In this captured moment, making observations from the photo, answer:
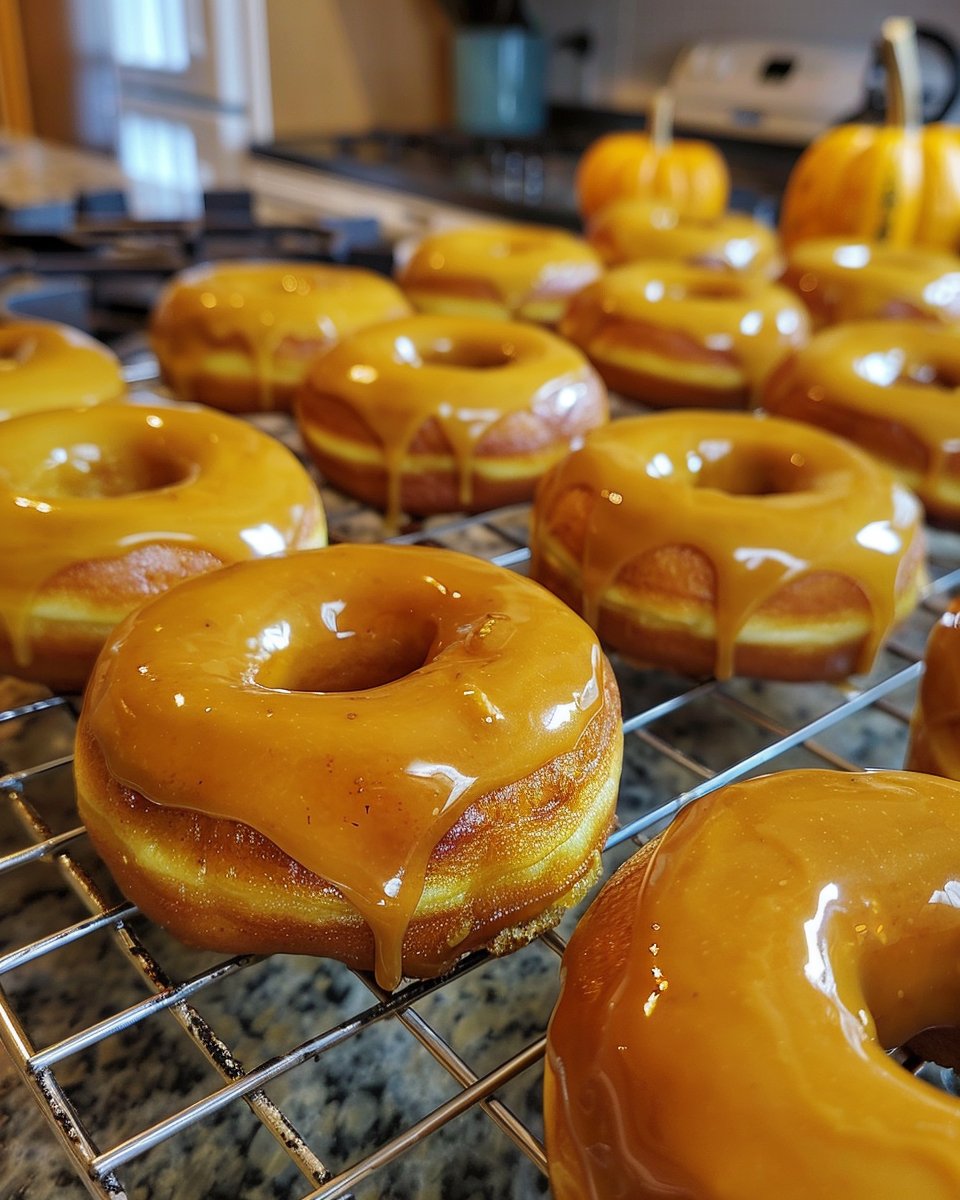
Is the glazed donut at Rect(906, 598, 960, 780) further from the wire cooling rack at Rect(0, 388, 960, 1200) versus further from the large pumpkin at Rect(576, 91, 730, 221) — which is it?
the large pumpkin at Rect(576, 91, 730, 221)

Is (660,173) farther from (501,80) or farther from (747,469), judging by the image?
(501,80)

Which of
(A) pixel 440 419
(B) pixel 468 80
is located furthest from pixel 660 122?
(B) pixel 468 80

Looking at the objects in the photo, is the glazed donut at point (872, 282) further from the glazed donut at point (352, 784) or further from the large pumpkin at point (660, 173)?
the glazed donut at point (352, 784)

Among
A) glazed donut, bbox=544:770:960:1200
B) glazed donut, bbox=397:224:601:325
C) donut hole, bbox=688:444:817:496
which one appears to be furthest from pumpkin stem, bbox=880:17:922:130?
glazed donut, bbox=544:770:960:1200

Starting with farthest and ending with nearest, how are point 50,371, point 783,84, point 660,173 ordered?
point 783,84 → point 660,173 → point 50,371

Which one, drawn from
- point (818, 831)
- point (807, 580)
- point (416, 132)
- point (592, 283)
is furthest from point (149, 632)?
point (416, 132)

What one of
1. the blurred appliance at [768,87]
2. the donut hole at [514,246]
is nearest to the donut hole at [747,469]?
the donut hole at [514,246]

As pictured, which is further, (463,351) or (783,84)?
(783,84)
